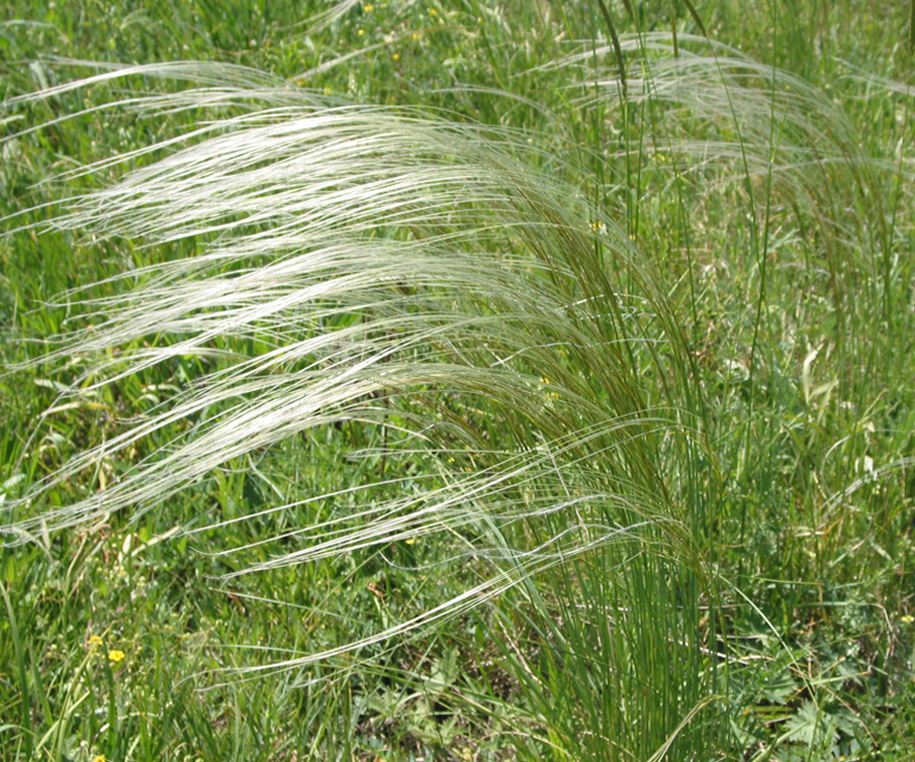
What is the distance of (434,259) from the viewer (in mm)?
874

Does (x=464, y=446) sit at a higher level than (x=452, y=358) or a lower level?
lower

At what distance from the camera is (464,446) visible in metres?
1.47

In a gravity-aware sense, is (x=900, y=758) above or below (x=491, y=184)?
below

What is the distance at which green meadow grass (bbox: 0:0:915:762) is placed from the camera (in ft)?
3.12

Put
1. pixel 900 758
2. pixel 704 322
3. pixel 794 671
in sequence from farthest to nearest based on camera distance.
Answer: pixel 704 322 < pixel 794 671 < pixel 900 758

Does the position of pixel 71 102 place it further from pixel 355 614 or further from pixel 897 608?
pixel 897 608

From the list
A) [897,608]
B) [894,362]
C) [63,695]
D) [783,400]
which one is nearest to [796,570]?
[897,608]

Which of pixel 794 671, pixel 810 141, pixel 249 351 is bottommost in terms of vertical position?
pixel 794 671

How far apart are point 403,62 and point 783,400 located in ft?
5.35

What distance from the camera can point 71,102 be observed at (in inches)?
114

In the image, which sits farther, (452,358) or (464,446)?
(464,446)

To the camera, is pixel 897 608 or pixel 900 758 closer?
pixel 900 758

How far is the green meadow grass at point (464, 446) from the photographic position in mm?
952

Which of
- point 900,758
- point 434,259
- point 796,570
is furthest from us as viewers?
point 796,570
